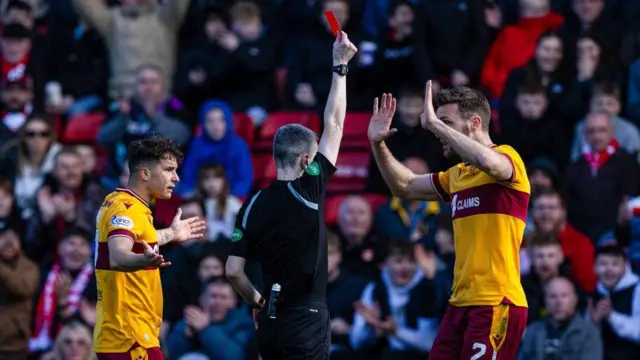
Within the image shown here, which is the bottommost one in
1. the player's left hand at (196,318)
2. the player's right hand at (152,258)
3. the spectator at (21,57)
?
the player's left hand at (196,318)

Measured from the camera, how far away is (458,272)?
33.1 feet

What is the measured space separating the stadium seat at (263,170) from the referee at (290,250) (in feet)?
21.3

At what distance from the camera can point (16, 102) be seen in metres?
18.5

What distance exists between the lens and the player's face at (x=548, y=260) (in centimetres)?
1391

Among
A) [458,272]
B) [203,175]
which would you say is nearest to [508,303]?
[458,272]

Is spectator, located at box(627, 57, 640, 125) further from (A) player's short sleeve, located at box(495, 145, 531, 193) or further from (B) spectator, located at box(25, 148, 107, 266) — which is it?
(A) player's short sleeve, located at box(495, 145, 531, 193)

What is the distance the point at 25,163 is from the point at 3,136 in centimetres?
67

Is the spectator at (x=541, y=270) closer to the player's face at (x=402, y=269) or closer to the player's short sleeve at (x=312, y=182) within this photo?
the player's face at (x=402, y=269)

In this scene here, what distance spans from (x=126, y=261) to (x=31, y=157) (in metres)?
8.19

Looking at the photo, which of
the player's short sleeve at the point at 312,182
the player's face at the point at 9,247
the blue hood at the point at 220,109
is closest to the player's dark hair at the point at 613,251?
the player's short sleeve at the point at 312,182

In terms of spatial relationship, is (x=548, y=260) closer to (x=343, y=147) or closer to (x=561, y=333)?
(x=561, y=333)

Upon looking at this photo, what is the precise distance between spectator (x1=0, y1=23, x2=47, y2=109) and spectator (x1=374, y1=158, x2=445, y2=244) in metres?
5.58

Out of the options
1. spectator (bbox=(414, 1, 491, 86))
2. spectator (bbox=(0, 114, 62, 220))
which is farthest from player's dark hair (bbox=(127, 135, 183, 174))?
spectator (bbox=(0, 114, 62, 220))

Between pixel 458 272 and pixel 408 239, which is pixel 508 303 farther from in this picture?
pixel 408 239
